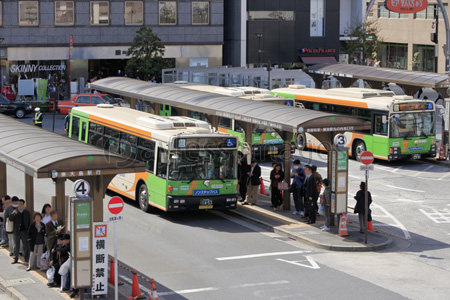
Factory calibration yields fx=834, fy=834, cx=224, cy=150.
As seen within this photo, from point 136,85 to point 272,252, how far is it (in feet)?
61.9

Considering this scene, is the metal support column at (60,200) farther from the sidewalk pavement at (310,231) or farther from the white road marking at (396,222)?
the white road marking at (396,222)

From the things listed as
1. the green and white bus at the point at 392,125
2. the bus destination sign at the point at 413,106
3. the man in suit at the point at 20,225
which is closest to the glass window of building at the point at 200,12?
the green and white bus at the point at 392,125

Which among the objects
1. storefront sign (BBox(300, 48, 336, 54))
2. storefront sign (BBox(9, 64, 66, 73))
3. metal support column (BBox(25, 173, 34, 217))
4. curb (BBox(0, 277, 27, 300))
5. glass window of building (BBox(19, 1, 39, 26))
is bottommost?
curb (BBox(0, 277, 27, 300))

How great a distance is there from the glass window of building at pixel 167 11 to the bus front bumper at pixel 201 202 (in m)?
37.9

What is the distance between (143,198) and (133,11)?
36.1 metres

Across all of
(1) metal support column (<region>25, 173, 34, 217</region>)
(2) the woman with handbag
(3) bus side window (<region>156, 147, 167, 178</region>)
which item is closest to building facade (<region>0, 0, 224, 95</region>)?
(3) bus side window (<region>156, 147, 167, 178</region>)

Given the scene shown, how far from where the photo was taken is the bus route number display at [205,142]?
77.2 feet

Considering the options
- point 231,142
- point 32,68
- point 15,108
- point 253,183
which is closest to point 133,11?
point 32,68

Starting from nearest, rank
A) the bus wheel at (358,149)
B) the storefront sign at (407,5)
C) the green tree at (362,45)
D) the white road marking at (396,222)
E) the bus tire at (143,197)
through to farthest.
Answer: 1. the white road marking at (396,222)
2. the bus tire at (143,197)
3. the bus wheel at (358,149)
4. the storefront sign at (407,5)
5. the green tree at (362,45)

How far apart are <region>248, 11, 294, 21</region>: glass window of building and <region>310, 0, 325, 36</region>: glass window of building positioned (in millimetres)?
2046

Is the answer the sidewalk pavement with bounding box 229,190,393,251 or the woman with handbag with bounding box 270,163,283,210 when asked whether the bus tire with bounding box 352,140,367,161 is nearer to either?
the sidewalk pavement with bounding box 229,190,393,251

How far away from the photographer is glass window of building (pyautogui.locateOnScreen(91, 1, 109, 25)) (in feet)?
191

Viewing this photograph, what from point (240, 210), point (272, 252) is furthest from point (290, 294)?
point (240, 210)

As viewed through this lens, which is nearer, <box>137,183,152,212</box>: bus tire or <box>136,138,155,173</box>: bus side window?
<box>136,138,155,173</box>: bus side window
